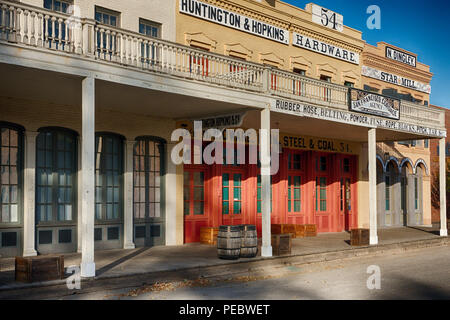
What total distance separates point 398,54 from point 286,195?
405 inches

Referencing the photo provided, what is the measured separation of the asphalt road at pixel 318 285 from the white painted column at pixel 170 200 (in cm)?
399

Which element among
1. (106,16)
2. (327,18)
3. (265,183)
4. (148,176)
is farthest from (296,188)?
(106,16)

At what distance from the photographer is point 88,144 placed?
10023mm

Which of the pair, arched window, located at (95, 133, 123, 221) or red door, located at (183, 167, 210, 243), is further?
red door, located at (183, 167, 210, 243)

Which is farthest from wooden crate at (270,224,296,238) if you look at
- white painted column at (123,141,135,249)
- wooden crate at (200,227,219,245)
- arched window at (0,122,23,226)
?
arched window at (0,122,23,226)

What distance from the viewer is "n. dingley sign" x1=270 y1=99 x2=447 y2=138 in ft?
47.8

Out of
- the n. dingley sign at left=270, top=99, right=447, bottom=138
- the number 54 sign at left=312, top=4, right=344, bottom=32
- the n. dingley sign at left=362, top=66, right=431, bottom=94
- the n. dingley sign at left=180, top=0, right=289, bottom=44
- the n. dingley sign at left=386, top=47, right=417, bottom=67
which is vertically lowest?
the n. dingley sign at left=270, top=99, right=447, bottom=138

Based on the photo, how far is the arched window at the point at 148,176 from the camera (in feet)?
49.2

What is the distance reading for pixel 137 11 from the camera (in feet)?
48.0

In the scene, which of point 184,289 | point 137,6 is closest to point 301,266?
point 184,289

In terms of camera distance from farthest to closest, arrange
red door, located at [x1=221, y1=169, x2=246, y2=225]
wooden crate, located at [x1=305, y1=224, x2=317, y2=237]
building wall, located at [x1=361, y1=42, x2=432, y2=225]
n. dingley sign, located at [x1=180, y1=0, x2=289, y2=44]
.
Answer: building wall, located at [x1=361, y1=42, x2=432, y2=225] → wooden crate, located at [x1=305, y1=224, x2=317, y2=237] → red door, located at [x1=221, y1=169, x2=246, y2=225] → n. dingley sign, located at [x1=180, y1=0, x2=289, y2=44]

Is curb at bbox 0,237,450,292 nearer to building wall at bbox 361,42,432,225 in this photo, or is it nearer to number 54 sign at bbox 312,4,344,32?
building wall at bbox 361,42,432,225

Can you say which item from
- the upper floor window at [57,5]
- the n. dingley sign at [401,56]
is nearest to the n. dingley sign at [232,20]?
the upper floor window at [57,5]

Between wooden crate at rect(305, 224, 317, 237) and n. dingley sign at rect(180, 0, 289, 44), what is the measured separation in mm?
6679
